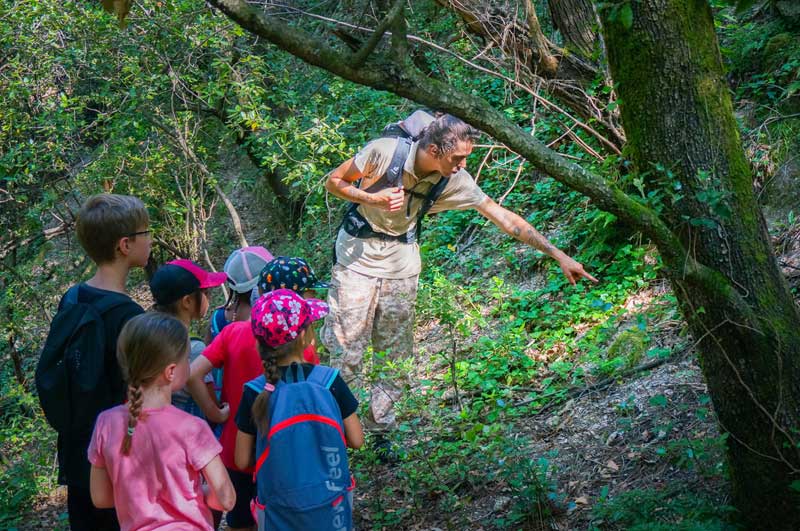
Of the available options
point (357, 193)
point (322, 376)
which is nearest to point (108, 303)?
point (322, 376)

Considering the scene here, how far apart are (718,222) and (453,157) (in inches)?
72.2

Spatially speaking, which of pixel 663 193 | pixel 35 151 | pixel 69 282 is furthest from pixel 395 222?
pixel 69 282

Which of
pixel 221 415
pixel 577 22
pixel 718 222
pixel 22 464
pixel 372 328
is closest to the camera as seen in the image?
pixel 718 222

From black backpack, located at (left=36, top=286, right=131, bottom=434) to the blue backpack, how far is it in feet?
2.25

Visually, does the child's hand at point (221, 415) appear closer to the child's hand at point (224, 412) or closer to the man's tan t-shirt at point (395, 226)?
the child's hand at point (224, 412)

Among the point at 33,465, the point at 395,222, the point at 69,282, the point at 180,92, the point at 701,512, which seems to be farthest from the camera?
the point at 69,282

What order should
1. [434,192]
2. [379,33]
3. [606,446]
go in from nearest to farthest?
1. [379,33]
2. [606,446]
3. [434,192]

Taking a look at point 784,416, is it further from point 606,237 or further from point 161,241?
point 161,241

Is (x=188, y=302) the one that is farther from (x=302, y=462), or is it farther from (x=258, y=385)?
(x=302, y=462)

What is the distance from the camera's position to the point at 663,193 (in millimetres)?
3043

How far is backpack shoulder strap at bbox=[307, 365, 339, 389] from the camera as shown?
9.59 feet

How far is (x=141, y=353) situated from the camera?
269 centimetres

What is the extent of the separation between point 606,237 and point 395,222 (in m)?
2.90

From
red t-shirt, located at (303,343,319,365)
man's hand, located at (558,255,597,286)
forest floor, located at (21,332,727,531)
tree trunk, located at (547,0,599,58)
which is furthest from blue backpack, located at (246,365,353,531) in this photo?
tree trunk, located at (547,0,599,58)
